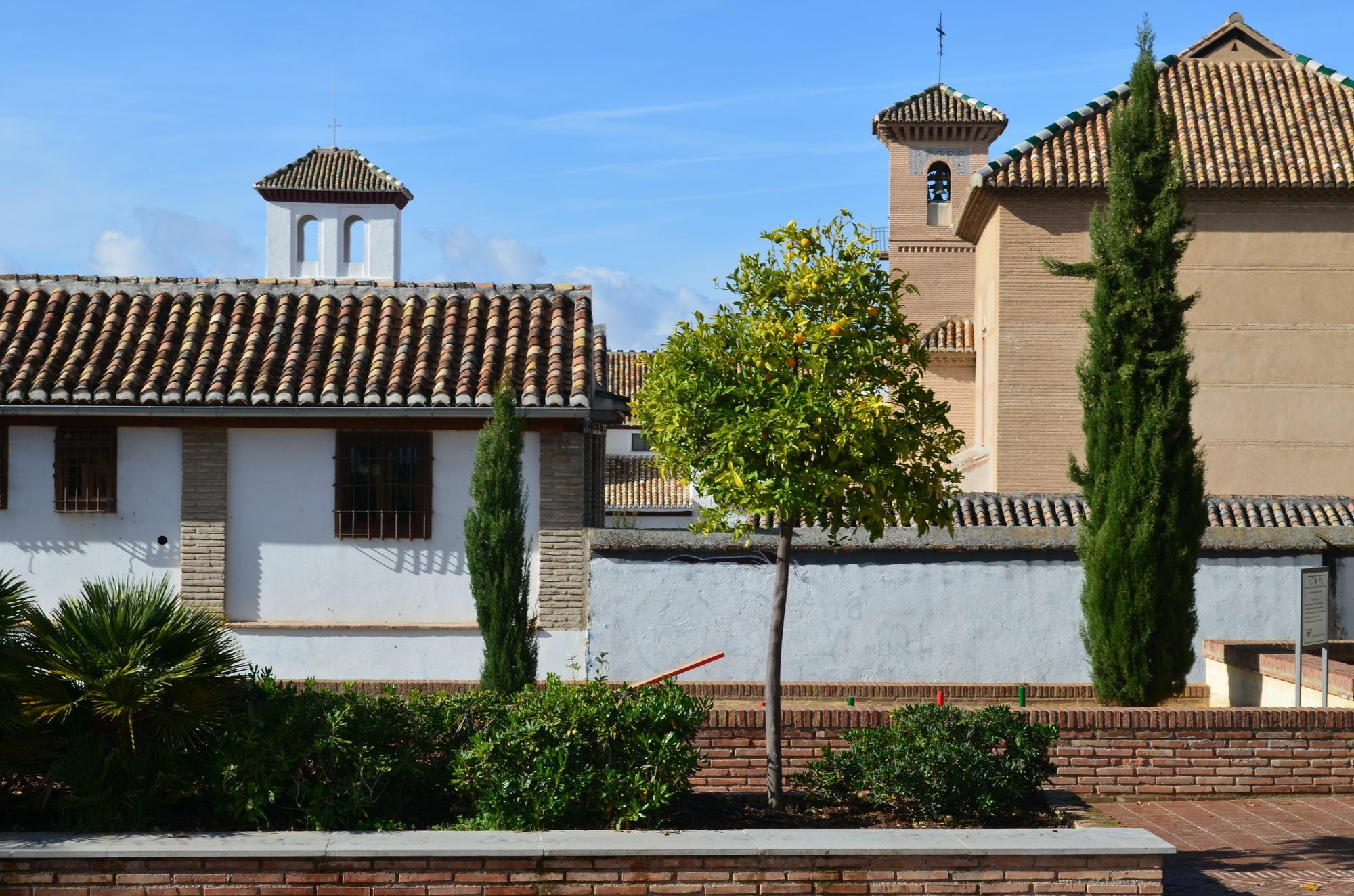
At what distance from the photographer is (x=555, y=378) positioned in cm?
1509

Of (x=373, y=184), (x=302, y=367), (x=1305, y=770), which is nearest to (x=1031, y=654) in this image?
(x=1305, y=770)

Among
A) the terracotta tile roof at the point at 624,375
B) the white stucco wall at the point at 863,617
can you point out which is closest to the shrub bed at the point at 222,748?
the white stucco wall at the point at 863,617

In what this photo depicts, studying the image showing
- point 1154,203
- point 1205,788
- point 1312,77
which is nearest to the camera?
point 1205,788

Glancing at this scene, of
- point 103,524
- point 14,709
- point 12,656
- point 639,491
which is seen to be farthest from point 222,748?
point 639,491

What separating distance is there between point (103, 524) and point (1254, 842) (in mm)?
12241

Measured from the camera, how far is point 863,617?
1499 centimetres

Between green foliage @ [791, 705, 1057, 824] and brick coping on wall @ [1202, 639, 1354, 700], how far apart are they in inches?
157

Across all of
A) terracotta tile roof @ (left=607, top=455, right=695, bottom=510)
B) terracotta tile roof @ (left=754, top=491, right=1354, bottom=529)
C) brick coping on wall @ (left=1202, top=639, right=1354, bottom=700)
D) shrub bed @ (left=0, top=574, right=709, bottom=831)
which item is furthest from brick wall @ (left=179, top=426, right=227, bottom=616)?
terracotta tile roof @ (left=607, top=455, right=695, bottom=510)

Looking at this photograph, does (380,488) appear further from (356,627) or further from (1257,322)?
(1257,322)

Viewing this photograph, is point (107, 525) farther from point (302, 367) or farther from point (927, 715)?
point (927, 715)

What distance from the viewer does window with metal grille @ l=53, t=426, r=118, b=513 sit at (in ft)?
50.5

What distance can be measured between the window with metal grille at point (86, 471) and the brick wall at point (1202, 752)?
420 inches

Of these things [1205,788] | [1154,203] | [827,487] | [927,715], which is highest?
[1154,203]

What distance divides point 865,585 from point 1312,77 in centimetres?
1883
